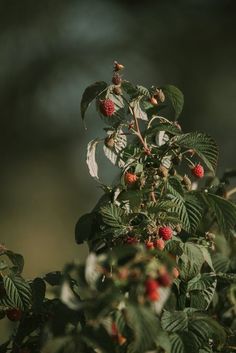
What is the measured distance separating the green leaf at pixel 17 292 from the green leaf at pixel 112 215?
0.62ft

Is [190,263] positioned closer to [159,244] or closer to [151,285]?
[159,244]

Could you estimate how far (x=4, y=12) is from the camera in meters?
3.83

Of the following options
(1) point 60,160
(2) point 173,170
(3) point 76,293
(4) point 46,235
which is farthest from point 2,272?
(1) point 60,160

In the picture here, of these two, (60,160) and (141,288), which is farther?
(60,160)

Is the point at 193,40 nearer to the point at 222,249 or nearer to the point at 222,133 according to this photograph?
the point at 222,133

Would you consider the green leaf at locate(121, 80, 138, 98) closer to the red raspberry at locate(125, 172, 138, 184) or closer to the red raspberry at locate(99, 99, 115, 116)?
the red raspberry at locate(99, 99, 115, 116)

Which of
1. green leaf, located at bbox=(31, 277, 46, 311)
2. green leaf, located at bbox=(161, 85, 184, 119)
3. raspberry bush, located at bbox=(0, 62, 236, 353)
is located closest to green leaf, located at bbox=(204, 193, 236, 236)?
raspberry bush, located at bbox=(0, 62, 236, 353)

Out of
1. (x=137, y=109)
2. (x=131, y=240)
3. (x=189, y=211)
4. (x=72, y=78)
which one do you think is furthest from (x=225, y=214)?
(x=72, y=78)

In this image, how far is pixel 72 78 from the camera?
3643mm

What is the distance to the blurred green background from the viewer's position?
3354 millimetres

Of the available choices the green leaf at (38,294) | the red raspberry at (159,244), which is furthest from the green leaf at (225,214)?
the green leaf at (38,294)

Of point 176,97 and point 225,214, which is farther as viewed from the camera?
point 176,97

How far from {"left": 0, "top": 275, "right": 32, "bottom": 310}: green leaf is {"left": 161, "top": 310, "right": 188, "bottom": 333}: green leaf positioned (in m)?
0.25

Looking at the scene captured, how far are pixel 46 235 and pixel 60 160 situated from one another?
0.41 meters
